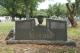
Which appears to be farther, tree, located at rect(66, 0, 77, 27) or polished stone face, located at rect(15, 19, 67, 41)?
tree, located at rect(66, 0, 77, 27)

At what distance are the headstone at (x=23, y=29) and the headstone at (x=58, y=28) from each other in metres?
0.91

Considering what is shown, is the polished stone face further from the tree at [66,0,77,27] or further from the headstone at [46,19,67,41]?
the tree at [66,0,77,27]

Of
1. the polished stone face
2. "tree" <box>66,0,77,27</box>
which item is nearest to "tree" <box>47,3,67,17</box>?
"tree" <box>66,0,77,27</box>

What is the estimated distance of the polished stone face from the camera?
12.8 m

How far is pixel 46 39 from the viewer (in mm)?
12773

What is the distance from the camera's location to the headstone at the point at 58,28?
12766 mm

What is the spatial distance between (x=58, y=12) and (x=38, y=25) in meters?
74.3

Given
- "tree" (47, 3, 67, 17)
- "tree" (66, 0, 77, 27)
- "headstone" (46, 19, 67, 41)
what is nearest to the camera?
"headstone" (46, 19, 67, 41)

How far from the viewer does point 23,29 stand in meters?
13.0

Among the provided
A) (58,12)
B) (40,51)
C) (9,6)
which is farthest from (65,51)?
(58,12)

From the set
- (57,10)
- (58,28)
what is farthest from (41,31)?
(57,10)

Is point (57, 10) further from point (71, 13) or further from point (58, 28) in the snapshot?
point (58, 28)

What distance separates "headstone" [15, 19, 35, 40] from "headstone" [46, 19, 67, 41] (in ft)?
2.98

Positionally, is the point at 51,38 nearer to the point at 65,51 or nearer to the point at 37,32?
the point at 37,32
